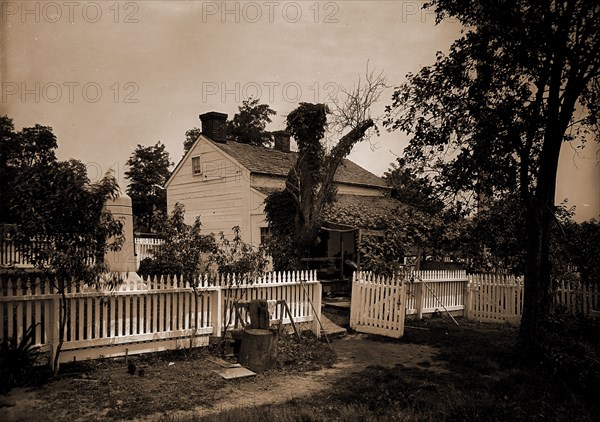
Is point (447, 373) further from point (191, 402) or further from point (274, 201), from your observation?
point (274, 201)

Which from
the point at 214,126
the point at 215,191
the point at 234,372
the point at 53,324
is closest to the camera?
the point at 53,324

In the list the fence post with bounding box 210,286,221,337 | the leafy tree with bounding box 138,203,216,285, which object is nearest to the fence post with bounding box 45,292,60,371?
the leafy tree with bounding box 138,203,216,285

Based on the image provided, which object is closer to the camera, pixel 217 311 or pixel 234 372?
pixel 234 372

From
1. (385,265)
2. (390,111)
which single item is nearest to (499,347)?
(385,265)

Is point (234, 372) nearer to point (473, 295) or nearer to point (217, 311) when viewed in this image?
point (217, 311)

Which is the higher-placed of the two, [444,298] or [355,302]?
[355,302]

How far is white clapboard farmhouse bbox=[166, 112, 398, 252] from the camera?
21.0 m

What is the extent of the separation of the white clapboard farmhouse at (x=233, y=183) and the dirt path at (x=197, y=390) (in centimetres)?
1232

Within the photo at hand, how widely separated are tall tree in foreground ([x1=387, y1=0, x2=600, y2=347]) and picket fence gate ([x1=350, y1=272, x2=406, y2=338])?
2889 millimetres

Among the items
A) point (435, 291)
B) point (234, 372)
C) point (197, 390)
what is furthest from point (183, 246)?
point (435, 291)

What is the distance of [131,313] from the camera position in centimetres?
834

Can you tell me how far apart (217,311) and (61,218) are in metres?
3.75

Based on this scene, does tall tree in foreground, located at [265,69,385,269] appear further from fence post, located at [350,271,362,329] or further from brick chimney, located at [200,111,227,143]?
brick chimney, located at [200,111,227,143]

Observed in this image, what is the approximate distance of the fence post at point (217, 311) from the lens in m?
9.23
